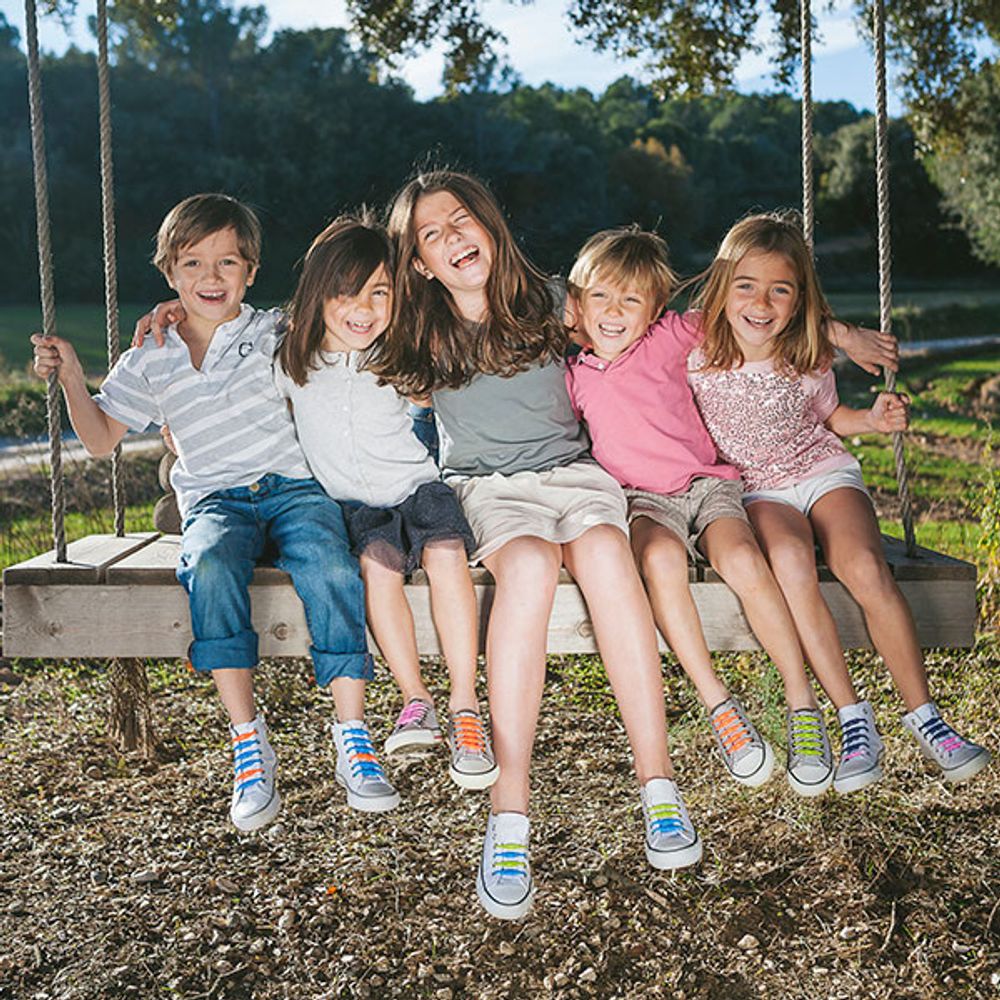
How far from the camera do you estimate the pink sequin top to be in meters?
2.93

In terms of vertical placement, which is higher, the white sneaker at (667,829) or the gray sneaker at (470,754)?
the gray sneaker at (470,754)

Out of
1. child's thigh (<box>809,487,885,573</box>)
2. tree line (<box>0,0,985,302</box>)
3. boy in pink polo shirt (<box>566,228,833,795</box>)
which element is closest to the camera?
boy in pink polo shirt (<box>566,228,833,795</box>)

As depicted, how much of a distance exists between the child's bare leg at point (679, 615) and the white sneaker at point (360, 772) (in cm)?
63

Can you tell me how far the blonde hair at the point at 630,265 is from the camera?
9.46ft

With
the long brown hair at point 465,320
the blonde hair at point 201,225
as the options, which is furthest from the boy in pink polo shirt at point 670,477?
the blonde hair at point 201,225

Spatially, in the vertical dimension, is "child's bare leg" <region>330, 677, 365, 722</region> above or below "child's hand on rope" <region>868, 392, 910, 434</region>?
below

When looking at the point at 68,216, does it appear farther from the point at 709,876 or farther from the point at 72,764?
the point at 709,876

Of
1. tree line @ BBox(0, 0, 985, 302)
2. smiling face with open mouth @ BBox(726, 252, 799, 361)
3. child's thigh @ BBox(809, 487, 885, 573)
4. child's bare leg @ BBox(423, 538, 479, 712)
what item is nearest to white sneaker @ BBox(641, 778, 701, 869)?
child's bare leg @ BBox(423, 538, 479, 712)

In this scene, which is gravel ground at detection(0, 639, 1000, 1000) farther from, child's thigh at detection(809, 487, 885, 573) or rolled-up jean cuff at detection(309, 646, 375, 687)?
child's thigh at detection(809, 487, 885, 573)

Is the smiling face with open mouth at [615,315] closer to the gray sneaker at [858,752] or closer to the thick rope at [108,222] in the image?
the gray sneaker at [858,752]

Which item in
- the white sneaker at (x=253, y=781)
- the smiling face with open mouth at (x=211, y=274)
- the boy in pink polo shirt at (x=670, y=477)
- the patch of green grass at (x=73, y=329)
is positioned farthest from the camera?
the patch of green grass at (x=73, y=329)

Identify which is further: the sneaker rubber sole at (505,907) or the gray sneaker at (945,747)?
the gray sneaker at (945,747)

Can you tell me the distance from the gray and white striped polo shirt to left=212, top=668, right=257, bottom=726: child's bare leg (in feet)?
1.48

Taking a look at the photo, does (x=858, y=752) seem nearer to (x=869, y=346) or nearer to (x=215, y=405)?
(x=869, y=346)
